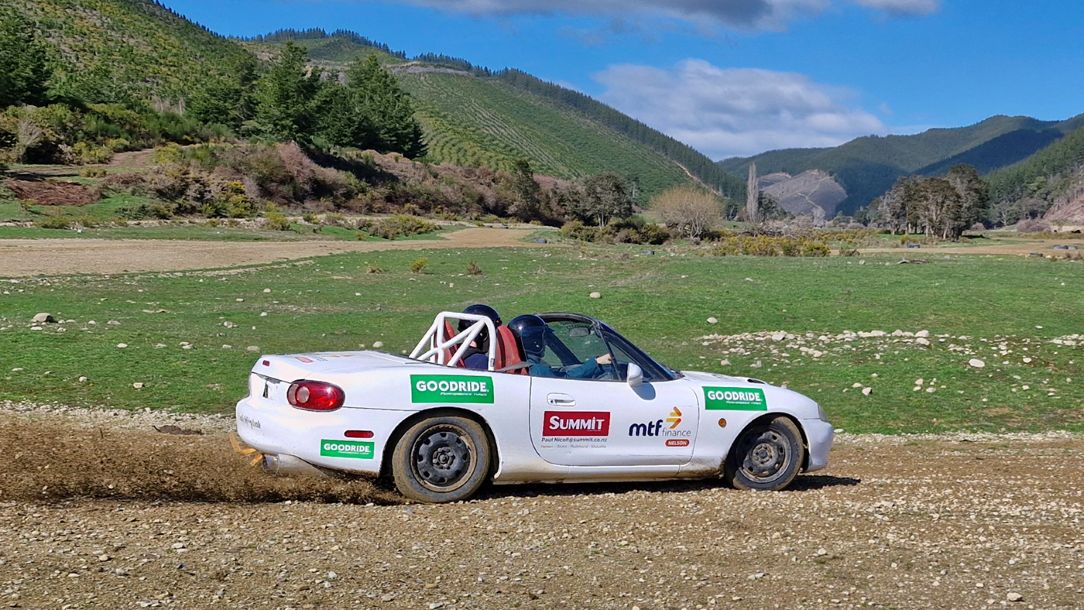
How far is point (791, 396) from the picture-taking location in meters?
8.07

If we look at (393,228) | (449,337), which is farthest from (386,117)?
(449,337)

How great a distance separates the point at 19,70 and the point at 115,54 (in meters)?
37.1

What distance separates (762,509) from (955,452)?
5042 mm

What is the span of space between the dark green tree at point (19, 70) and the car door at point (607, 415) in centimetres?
6902

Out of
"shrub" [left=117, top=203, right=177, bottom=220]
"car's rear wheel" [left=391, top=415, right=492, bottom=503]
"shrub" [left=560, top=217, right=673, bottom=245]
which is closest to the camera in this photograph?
"car's rear wheel" [left=391, top=415, right=492, bottom=503]

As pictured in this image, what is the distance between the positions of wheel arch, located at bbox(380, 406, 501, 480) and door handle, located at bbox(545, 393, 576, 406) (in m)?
0.51

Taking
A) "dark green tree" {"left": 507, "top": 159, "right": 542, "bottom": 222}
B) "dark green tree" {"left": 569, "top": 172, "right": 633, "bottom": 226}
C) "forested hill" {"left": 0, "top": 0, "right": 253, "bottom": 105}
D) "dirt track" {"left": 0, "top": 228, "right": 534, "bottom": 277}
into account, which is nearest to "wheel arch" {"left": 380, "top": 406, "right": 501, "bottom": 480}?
"dirt track" {"left": 0, "top": 228, "right": 534, "bottom": 277}

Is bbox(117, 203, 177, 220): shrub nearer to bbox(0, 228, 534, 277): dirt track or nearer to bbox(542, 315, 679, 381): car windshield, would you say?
bbox(0, 228, 534, 277): dirt track

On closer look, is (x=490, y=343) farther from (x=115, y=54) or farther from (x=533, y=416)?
(x=115, y=54)

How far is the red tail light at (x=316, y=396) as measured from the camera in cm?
667

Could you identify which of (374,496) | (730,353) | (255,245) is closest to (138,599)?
(374,496)

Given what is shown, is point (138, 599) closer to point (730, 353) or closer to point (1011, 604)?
point (1011, 604)

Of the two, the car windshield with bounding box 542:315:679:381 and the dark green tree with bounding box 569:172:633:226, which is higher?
the dark green tree with bounding box 569:172:633:226

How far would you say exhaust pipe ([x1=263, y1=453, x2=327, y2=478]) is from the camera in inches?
264
